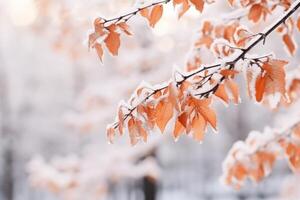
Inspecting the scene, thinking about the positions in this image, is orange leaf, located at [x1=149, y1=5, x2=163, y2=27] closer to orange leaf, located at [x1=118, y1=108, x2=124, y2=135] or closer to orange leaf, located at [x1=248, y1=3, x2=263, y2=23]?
orange leaf, located at [x1=118, y1=108, x2=124, y2=135]

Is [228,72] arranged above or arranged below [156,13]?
below

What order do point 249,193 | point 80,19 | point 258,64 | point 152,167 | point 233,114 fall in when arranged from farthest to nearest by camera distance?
point 249,193
point 233,114
point 152,167
point 80,19
point 258,64

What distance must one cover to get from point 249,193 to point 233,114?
4.83 meters

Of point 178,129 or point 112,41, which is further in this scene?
point 112,41

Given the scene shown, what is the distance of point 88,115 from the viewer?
7453 millimetres

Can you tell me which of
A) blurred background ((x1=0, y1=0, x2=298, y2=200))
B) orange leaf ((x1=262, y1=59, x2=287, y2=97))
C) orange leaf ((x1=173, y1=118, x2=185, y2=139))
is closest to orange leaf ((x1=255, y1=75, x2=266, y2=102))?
orange leaf ((x1=262, y1=59, x2=287, y2=97))

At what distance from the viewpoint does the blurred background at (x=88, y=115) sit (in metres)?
6.35

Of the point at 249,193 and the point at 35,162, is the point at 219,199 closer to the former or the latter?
the point at 249,193

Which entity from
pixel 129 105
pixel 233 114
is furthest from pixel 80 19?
pixel 233 114

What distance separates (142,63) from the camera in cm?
714

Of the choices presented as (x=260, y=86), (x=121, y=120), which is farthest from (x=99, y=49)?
(x=260, y=86)

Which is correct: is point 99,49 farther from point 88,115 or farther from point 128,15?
point 88,115

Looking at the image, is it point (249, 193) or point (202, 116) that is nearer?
point (202, 116)

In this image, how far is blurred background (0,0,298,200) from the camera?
635 centimetres
